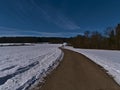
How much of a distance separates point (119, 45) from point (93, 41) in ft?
67.5

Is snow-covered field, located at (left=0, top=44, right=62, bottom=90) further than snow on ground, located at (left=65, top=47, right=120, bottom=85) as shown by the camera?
No

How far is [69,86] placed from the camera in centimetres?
709

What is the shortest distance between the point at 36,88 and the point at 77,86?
1627 mm

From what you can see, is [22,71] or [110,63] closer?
[22,71]

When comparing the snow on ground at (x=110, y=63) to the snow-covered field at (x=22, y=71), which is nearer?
the snow-covered field at (x=22, y=71)

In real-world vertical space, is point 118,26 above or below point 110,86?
above

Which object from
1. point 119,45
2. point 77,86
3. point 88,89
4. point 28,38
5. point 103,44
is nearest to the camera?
point 88,89

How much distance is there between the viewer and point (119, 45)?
7838cm

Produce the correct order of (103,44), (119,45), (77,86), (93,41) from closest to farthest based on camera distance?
(77,86)
(119,45)
(103,44)
(93,41)

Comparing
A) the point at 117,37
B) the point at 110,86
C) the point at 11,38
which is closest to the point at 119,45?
the point at 117,37

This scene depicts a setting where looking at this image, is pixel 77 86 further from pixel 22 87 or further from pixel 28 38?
pixel 28 38

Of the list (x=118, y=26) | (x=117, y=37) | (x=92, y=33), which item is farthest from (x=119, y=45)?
(x=92, y=33)

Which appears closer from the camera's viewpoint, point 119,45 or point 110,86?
point 110,86

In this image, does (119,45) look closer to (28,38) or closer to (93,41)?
(93,41)
